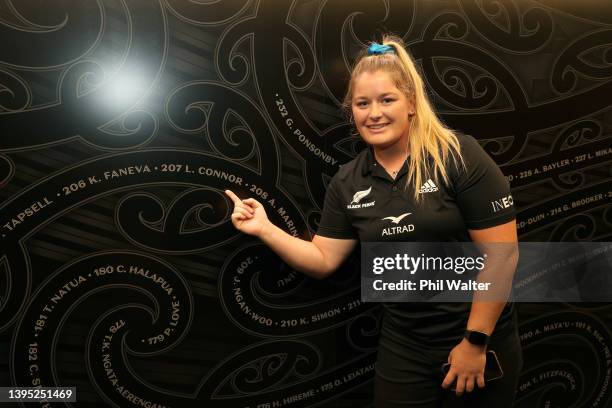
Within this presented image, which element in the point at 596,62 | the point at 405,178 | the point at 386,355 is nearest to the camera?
the point at 405,178

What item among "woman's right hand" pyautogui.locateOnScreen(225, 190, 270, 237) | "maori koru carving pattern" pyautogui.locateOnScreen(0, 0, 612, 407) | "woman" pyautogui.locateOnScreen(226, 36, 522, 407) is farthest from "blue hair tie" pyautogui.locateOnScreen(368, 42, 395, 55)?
"woman's right hand" pyautogui.locateOnScreen(225, 190, 270, 237)

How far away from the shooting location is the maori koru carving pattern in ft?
4.58

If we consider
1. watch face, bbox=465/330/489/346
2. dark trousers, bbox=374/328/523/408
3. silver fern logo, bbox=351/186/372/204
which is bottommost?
dark trousers, bbox=374/328/523/408

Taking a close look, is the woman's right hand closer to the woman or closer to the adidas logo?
the woman

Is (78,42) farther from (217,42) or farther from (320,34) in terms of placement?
(320,34)

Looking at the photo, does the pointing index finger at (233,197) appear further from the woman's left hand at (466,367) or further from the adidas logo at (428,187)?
the woman's left hand at (466,367)

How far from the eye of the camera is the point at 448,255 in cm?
128

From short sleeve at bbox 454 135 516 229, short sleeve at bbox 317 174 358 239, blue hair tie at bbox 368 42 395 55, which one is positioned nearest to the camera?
short sleeve at bbox 454 135 516 229

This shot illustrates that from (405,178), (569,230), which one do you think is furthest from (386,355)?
(569,230)

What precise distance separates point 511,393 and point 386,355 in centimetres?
35

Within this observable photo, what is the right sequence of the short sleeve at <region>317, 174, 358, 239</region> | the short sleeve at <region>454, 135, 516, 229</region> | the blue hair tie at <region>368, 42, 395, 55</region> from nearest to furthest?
the short sleeve at <region>454, 135, 516, 229</region>, the blue hair tie at <region>368, 42, 395, 55</region>, the short sleeve at <region>317, 174, 358, 239</region>

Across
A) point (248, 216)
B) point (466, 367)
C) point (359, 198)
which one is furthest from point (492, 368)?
point (248, 216)

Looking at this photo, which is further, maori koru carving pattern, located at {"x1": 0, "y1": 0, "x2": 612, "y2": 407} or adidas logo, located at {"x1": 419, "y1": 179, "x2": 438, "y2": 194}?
maori koru carving pattern, located at {"x1": 0, "y1": 0, "x2": 612, "y2": 407}

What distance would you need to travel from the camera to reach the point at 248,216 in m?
1.41
